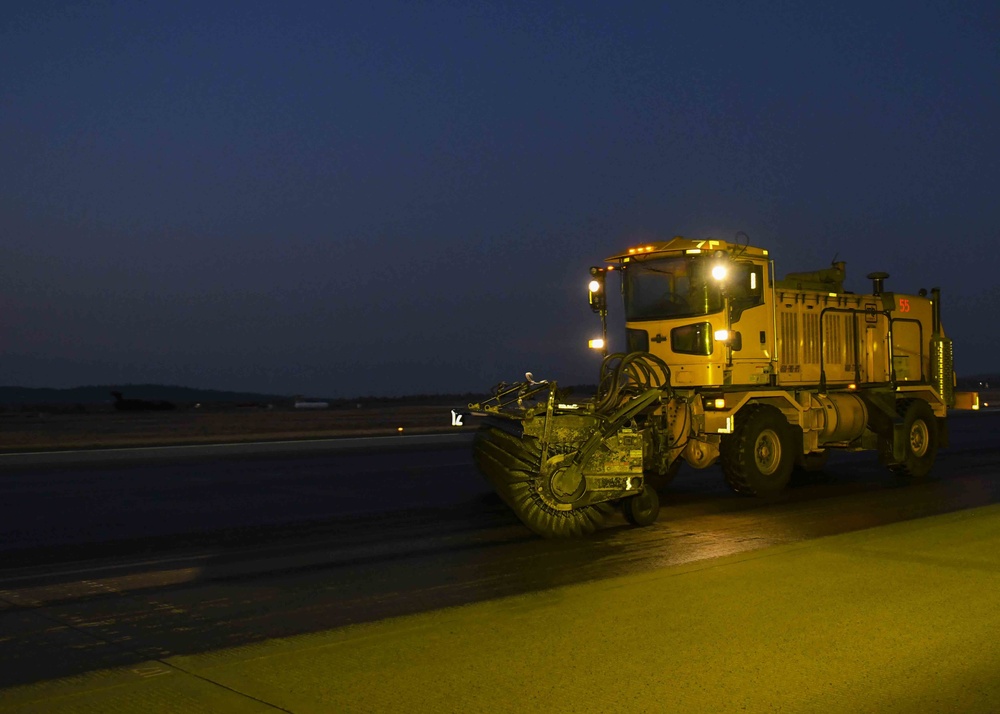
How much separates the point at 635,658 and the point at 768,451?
8.99 meters

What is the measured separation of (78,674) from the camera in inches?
252

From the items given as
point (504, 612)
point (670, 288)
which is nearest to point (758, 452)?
point (670, 288)

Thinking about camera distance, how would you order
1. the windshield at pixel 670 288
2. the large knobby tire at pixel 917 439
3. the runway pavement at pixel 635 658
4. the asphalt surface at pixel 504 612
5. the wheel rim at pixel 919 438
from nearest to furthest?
the runway pavement at pixel 635 658
the asphalt surface at pixel 504 612
the windshield at pixel 670 288
the large knobby tire at pixel 917 439
the wheel rim at pixel 919 438

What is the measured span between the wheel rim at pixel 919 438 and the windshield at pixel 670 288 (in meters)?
5.87

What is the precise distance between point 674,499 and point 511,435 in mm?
4198

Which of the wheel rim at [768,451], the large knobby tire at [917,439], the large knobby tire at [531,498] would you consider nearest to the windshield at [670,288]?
the wheel rim at [768,451]

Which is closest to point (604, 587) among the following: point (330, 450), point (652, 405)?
point (652, 405)

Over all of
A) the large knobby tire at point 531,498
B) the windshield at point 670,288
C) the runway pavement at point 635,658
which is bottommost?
the runway pavement at point 635,658

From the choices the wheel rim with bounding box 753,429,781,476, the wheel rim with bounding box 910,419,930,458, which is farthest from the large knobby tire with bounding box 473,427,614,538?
the wheel rim with bounding box 910,419,930,458

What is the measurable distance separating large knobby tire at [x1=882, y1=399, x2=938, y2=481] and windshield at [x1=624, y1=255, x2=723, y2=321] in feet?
17.6

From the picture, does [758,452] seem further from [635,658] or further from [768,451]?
[635,658]

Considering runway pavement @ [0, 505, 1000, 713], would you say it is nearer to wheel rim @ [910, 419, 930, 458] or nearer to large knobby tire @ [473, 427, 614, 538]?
large knobby tire @ [473, 427, 614, 538]

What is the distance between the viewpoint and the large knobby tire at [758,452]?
14281mm

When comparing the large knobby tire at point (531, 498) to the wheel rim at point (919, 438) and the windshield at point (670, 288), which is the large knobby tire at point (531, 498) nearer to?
the windshield at point (670, 288)
